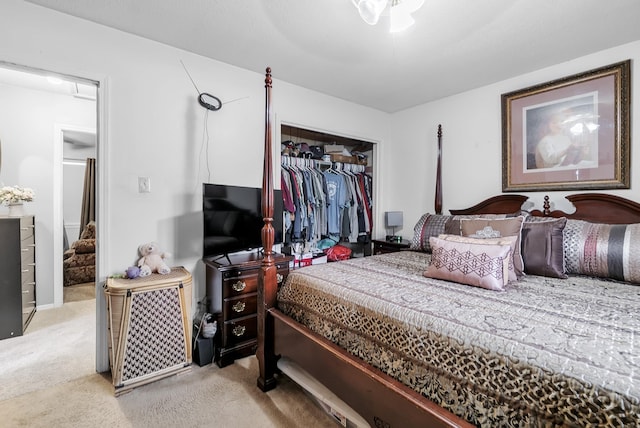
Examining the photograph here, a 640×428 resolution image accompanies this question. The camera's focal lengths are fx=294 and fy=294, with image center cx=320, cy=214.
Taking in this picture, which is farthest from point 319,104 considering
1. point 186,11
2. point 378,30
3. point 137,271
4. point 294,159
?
point 137,271

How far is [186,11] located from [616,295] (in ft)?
9.58

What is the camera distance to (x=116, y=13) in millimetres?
1925

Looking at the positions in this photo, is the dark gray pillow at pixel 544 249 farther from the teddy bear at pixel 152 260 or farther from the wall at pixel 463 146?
the teddy bear at pixel 152 260

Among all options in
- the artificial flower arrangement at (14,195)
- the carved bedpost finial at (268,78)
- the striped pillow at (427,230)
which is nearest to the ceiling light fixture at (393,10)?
the carved bedpost finial at (268,78)

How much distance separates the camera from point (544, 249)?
1.88 meters

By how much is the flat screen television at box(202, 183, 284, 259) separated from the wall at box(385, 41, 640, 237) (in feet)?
6.85

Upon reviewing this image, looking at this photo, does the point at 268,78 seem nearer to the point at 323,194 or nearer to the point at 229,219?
the point at 229,219

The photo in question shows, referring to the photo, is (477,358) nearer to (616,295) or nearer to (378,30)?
(616,295)

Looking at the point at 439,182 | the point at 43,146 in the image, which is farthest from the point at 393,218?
the point at 43,146

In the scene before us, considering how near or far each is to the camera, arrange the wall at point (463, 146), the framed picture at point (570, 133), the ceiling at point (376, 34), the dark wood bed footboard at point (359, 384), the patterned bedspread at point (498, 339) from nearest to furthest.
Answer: the patterned bedspread at point (498, 339) → the dark wood bed footboard at point (359, 384) → the ceiling at point (376, 34) → the framed picture at point (570, 133) → the wall at point (463, 146)

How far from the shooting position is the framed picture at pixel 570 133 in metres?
2.25

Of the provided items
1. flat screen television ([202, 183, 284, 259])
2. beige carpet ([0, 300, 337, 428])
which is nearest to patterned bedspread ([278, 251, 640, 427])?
beige carpet ([0, 300, 337, 428])

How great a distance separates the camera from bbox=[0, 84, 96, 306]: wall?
9.94ft

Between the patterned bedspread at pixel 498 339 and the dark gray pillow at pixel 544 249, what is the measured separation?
0.14 metres
